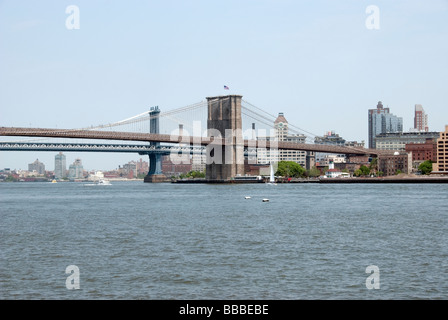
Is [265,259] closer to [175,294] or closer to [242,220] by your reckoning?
[175,294]

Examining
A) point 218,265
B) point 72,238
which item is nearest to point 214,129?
point 72,238

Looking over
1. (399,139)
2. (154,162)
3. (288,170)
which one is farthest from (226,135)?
(399,139)

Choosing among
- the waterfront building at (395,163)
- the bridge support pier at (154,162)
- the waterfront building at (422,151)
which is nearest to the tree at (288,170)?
the waterfront building at (395,163)

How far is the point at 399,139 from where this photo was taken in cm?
18912

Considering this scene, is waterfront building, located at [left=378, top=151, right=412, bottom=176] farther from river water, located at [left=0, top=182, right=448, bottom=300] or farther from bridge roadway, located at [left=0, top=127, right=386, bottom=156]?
river water, located at [left=0, top=182, right=448, bottom=300]

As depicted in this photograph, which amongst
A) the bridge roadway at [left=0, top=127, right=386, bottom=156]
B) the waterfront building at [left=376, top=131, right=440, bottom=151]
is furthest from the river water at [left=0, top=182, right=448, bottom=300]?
the waterfront building at [left=376, top=131, right=440, bottom=151]

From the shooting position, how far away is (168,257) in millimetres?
18312

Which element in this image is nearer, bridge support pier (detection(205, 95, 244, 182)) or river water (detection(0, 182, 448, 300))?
river water (detection(0, 182, 448, 300))

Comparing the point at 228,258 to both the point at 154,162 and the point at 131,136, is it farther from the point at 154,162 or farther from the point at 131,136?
the point at 154,162

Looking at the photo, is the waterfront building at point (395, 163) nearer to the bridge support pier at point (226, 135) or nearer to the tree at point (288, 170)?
the tree at point (288, 170)

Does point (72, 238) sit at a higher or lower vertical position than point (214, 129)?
lower

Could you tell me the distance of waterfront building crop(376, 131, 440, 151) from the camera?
188 metres

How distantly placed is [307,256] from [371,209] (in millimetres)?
20410

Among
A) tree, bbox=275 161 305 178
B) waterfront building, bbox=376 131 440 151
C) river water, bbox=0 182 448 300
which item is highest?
waterfront building, bbox=376 131 440 151
